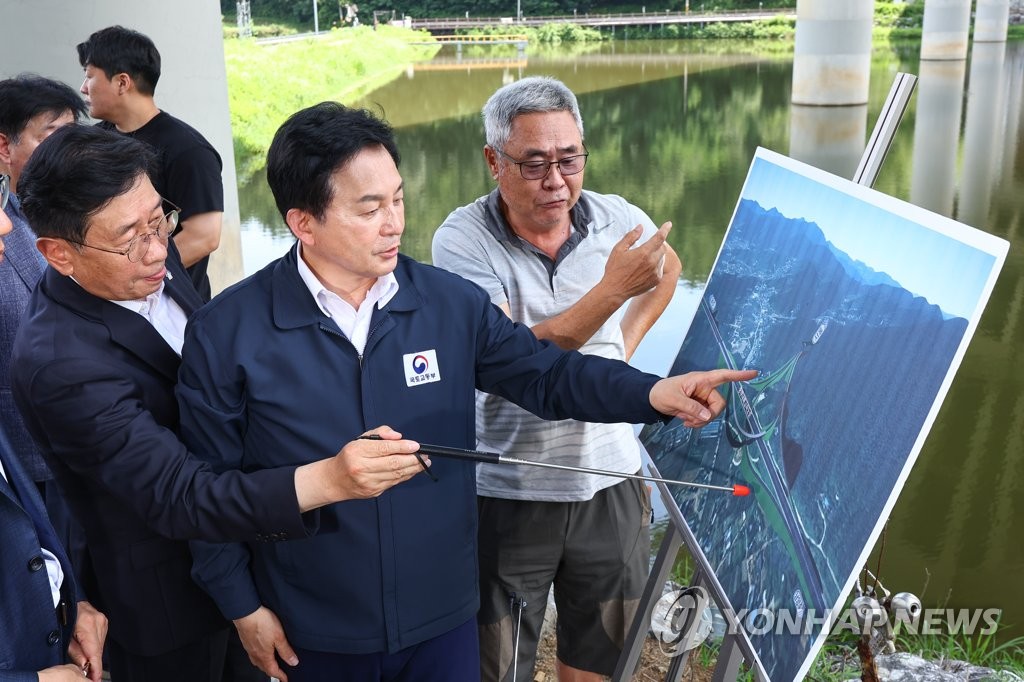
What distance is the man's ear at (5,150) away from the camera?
242cm

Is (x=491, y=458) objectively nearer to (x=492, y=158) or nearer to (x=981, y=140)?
(x=492, y=158)

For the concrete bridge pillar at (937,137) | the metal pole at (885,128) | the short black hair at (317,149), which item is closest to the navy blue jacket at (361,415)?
the short black hair at (317,149)

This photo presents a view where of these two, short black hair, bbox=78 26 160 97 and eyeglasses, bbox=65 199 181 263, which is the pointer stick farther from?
short black hair, bbox=78 26 160 97

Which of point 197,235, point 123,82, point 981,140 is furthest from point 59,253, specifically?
point 981,140

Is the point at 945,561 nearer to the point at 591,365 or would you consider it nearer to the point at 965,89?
the point at 591,365

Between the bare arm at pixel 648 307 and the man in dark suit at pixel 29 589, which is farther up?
the bare arm at pixel 648 307

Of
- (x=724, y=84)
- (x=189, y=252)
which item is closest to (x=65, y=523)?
(x=189, y=252)

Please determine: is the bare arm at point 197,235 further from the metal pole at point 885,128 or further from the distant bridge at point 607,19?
the distant bridge at point 607,19

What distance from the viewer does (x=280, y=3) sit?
117 ft

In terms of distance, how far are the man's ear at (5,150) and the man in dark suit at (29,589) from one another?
1180 millimetres

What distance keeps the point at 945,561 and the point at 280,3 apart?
1385 inches

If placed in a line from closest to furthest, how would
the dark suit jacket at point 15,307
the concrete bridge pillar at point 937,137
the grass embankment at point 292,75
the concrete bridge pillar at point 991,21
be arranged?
the dark suit jacket at point 15,307
the concrete bridge pillar at point 937,137
the grass embankment at point 292,75
the concrete bridge pillar at point 991,21

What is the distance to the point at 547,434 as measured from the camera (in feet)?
6.24

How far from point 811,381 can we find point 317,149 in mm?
744
